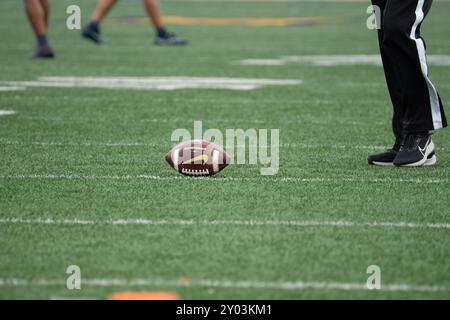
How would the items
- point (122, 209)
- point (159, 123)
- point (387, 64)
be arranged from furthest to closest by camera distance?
point (159, 123) < point (387, 64) < point (122, 209)

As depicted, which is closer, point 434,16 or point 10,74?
point 10,74

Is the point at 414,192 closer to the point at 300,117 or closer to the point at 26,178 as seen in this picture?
the point at 26,178

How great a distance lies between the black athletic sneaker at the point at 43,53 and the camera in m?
13.1

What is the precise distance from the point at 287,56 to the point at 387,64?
7.39m

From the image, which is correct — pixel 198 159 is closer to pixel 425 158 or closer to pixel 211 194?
pixel 211 194

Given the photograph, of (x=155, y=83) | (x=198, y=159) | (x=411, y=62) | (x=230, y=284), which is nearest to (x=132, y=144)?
(x=198, y=159)

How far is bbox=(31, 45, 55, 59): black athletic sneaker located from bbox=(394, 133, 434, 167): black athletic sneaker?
25.1 feet

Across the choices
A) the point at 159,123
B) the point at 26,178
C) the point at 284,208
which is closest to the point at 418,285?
the point at 284,208

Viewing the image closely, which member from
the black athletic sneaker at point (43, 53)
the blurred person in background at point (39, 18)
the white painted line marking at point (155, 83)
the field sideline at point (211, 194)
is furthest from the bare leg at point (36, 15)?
the white painted line marking at point (155, 83)

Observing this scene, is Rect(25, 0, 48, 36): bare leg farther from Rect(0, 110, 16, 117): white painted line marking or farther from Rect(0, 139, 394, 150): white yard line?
Rect(0, 139, 394, 150): white yard line

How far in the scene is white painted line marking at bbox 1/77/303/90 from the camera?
34.7 ft

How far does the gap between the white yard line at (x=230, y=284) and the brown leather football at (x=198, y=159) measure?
193 centimetres
